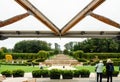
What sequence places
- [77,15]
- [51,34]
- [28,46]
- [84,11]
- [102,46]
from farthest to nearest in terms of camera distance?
[28,46] → [102,46] → [51,34] → [77,15] → [84,11]

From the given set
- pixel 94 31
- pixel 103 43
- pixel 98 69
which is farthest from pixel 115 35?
pixel 103 43

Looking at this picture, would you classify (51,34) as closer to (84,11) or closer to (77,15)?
(77,15)

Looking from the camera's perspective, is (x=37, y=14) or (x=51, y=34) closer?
(x=37, y=14)

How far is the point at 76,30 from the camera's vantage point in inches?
414

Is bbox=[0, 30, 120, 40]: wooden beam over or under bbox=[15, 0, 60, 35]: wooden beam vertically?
under

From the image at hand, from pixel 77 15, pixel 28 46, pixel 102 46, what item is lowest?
pixel 77 15

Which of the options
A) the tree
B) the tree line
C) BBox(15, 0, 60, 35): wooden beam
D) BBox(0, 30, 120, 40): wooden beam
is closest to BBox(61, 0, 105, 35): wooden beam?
BBox(15, 0, 60, 35): wooden beam

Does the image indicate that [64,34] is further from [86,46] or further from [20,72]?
[86,46]

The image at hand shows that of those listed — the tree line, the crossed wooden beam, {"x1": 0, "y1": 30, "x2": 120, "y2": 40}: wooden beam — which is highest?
the tree line

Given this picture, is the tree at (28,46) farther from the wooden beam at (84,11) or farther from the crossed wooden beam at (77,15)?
the wooden beam at (84,11)

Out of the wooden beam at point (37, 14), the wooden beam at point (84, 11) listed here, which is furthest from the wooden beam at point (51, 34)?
the wooden beam at point (84, 11)

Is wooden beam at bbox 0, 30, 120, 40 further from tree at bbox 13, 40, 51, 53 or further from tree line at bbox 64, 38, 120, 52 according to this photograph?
tree at bbox 13, 40, 51, 53

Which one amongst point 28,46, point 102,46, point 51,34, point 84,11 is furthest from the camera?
point 28,46

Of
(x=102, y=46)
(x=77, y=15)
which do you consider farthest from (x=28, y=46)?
(x=77, y=15)
